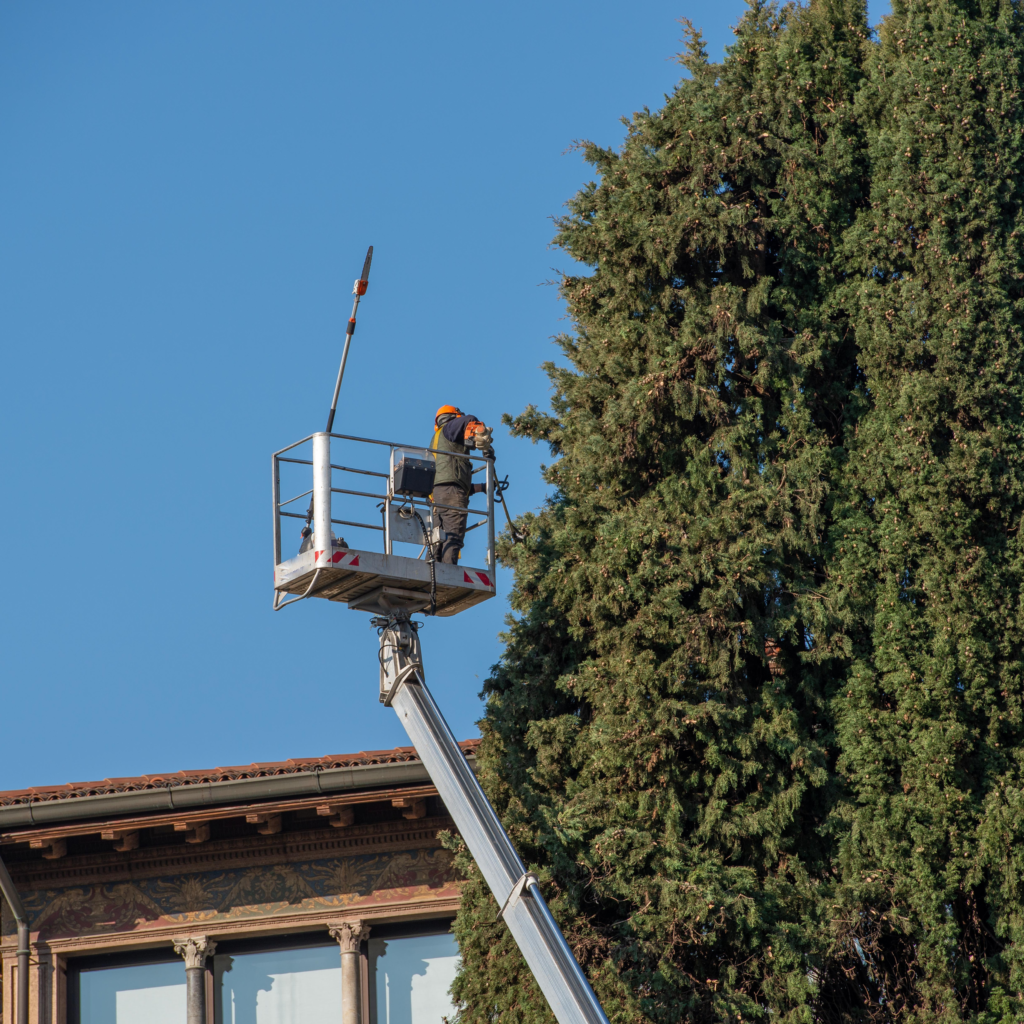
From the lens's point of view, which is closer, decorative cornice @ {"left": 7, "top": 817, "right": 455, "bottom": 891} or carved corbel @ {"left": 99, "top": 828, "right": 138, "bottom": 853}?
carved corbel @ {"left": 99, "top": 828, "right": 138, "bottom": 853}

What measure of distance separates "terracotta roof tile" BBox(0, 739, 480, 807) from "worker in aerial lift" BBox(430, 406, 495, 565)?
238 cm

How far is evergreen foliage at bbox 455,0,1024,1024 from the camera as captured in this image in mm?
12977

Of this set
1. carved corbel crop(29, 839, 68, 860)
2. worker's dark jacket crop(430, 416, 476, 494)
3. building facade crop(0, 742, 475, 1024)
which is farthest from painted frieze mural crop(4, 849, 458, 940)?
worker's dark jacket crop(430, 416, 476, 494)

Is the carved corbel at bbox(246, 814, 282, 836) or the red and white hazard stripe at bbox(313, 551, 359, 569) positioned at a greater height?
the red and white hazard stripe at bbox(313, 551, 359, 569)

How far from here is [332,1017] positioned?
51.5ft

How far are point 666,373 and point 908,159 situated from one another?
2.85m

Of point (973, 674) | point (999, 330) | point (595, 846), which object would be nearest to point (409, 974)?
point (595, 846)

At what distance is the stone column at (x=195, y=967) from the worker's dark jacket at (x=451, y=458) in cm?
513

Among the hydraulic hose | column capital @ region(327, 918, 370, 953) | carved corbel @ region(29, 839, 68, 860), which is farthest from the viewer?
column capital @ region(327, 918, 370, 953)

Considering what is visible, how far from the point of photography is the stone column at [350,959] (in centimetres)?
1559

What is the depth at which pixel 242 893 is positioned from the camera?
15.9m

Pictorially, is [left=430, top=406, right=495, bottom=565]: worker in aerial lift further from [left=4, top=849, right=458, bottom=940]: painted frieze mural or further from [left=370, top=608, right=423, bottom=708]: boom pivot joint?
[left=4, top=849, right=458, bottom=940]: painted frieze mural

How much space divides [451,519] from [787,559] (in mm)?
2949

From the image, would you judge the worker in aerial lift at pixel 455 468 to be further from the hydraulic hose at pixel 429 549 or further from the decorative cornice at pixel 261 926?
the decorative cornice at pixel 261 926
